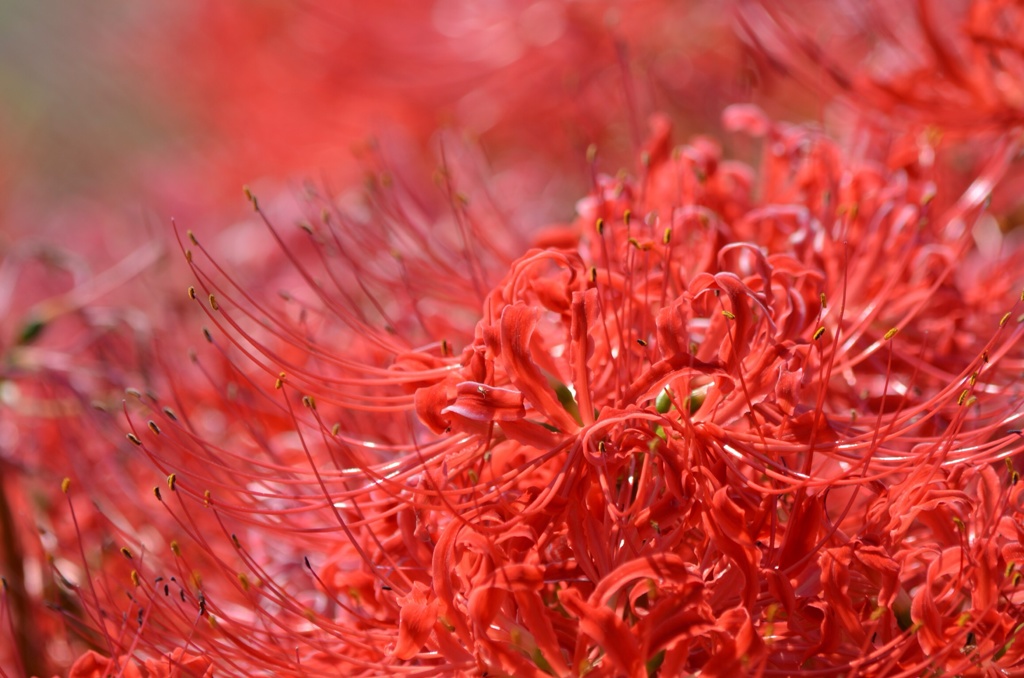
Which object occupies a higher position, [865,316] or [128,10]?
[128,10]

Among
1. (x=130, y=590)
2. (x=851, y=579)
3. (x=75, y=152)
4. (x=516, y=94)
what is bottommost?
(x=851, y=579)

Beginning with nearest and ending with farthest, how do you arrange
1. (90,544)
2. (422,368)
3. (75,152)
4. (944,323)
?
(422,368) < (944,323) < (90,544) < (75,152)

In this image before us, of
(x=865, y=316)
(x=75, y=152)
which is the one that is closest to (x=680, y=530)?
(x=865, y=316)

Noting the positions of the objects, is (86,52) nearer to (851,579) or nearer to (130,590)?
(130,590)

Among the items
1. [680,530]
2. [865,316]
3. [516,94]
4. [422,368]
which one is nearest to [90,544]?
[422,368]

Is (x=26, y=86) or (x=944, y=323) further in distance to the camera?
(x=26, y=86)

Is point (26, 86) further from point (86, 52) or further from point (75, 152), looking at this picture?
point (86, 52)

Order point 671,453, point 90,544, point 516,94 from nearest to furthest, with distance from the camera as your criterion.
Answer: point 671,453
point 90,544
point 516,94

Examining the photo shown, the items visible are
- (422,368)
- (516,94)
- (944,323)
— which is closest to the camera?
(422,368)

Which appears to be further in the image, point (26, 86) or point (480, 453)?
point (26, 86)
